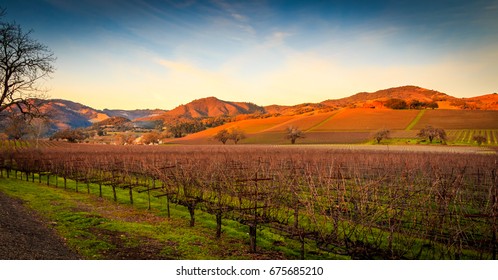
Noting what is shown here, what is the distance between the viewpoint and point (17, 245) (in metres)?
6.98

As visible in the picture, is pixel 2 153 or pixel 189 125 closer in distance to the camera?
pixel 2 153

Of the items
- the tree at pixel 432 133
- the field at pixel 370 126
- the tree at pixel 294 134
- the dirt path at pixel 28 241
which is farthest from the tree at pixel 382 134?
the dirt path at pixel 28 241

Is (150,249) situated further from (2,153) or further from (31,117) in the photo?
(2,153)

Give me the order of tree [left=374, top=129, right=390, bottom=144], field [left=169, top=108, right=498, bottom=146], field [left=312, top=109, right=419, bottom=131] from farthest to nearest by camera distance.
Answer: field [left=312, top=109, right=419, bottom=131] → tree [left=374, top=129, right=390, bottom=144] → field [left=169, top=108, right=498, bottom=146]

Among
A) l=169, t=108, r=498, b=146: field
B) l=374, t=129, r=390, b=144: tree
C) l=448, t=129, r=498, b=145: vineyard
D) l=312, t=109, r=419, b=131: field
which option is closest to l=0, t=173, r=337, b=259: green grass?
l=448, t=129, r=498, b=145: vineyard

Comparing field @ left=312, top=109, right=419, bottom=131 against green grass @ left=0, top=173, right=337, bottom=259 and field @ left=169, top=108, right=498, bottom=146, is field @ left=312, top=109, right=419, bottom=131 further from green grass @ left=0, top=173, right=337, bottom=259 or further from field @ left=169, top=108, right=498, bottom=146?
green grass @ left=0, top=173, right=337, bottom=259

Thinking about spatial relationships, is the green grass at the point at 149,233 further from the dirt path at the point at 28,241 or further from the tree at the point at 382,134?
the tree at the point at 382,134

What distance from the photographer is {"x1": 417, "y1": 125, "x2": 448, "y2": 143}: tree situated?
171 ft

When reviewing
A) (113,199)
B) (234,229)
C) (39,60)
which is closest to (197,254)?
(234,229)

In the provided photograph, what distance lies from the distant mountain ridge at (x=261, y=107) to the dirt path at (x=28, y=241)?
6154mm

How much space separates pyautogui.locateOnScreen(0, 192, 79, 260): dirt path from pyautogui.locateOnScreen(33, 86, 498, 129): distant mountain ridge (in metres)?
6.15
